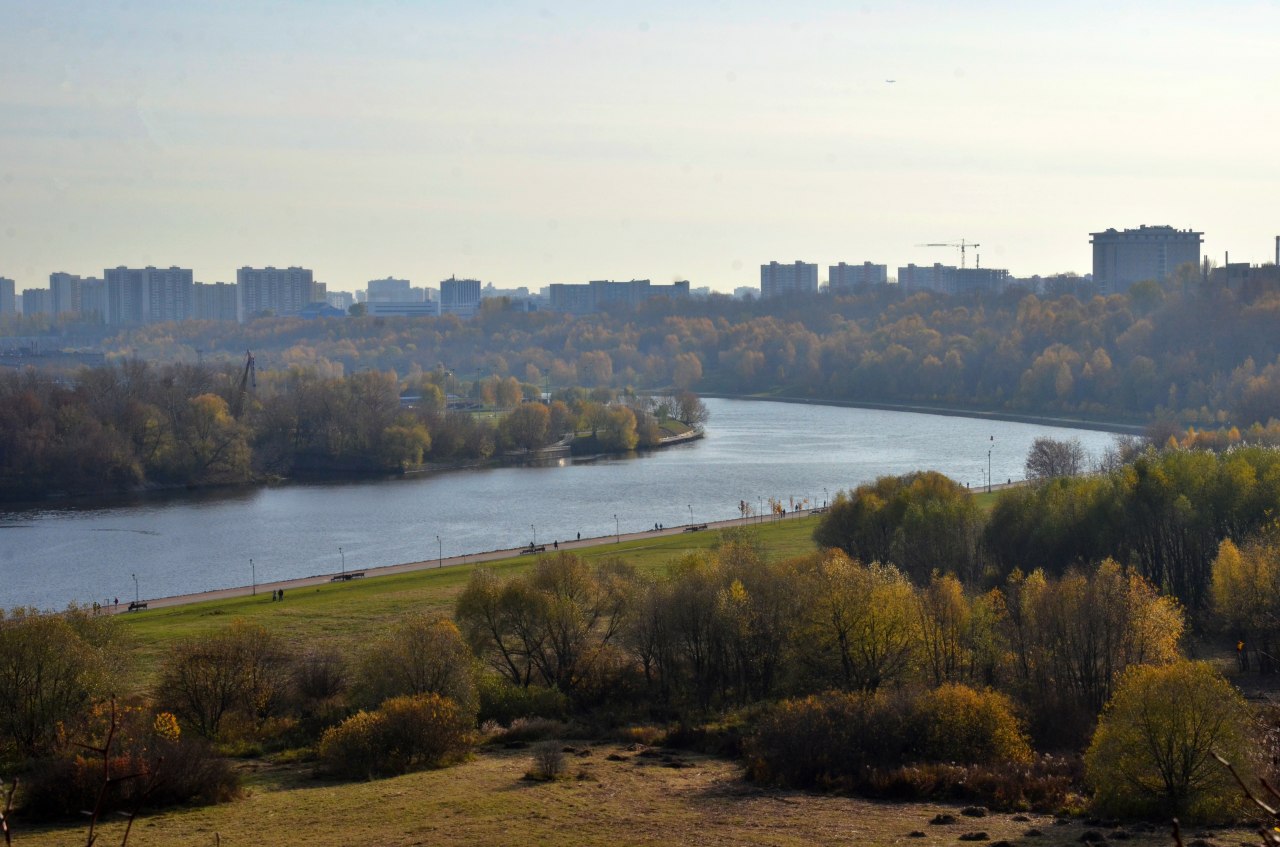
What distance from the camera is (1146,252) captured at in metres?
99.3

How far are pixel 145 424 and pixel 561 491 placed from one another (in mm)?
13460

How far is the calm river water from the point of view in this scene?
25.2 meters

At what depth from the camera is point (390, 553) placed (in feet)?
87.5

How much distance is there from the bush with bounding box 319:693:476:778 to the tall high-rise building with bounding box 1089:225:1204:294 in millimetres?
94362

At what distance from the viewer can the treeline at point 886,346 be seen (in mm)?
57438

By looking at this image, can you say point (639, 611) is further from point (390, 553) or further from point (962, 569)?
point (390, 553)

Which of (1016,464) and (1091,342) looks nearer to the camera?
(1016,464)

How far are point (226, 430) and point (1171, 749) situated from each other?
3629cm

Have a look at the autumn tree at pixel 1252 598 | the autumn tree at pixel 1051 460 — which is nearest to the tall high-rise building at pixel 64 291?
the autumn tree at pixel 1051 460

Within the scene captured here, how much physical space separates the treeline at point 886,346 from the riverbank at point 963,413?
1336 millimetres

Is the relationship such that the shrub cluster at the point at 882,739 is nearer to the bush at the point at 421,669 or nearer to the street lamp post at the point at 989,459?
the bush at the point at 421,669

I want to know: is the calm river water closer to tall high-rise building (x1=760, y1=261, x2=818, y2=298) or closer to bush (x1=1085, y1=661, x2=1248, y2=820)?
bush (x1=1085, y1=661, x2=1248, y2=820)

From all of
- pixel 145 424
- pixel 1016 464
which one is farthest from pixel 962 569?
pixel 145 424

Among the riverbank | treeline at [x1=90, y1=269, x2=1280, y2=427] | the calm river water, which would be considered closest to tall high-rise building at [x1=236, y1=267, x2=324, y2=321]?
treeline at [x1=90, y1=269, x2=1280, y2=427]
